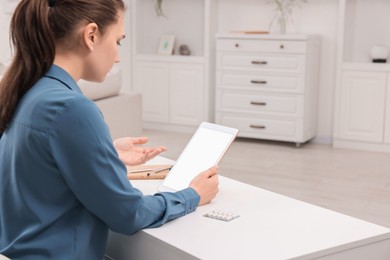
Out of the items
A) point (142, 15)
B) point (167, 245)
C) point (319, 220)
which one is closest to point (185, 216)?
point (167, 245)

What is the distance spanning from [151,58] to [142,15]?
23.9 inches

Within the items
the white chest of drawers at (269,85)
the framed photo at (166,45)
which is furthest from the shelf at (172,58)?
the white chest of drawers at (269,85)

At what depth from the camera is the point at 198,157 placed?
1907 mm

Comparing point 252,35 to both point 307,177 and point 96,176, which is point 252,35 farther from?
point 96,176

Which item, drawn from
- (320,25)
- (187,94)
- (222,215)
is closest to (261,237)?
(222,215)

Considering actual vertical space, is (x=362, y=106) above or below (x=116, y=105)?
below

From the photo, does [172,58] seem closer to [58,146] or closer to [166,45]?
[166,45]

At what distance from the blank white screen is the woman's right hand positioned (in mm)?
102

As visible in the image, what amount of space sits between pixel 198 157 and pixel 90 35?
59cm

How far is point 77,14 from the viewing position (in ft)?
4.65


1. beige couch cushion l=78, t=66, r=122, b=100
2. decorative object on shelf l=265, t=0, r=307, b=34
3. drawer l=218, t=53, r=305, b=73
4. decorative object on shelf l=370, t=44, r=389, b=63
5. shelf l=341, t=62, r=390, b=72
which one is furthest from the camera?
decorative object on shelf l=265, t=0, r=307, b=34

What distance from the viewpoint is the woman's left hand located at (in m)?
1.93

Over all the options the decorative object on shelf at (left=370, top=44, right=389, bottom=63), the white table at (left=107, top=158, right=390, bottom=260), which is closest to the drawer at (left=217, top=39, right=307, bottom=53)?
the decorative object on shelf at (left=370, top=44, right=389, bottom=63)

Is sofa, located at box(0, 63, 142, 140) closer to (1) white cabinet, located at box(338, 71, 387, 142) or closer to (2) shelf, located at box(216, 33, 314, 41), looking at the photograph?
(2) shelf, located at box(216, 33, 314, 41)
